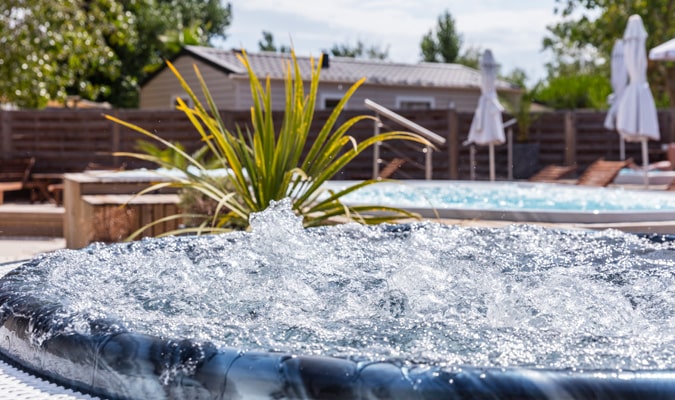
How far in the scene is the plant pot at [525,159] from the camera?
16.1 m

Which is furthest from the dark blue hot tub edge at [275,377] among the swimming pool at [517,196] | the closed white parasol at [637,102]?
the closed white parasol at [637,102]

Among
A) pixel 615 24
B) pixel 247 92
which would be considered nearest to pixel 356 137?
pixel 247 92

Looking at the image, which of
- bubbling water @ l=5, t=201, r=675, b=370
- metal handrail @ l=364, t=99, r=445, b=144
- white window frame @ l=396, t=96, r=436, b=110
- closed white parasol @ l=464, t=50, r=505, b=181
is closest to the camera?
bubbling water @ l=5, t=201, r=675, b=370

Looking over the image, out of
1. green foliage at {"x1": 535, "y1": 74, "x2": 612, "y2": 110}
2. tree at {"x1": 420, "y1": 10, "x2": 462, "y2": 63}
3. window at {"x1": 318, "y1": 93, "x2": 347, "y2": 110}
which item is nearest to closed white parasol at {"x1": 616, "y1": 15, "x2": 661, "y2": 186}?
window at {"x1": 318, "y1": 93, "x2": 347, "y2": 110}

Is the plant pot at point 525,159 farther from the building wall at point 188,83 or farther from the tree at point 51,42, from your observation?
the tree at point 51,42

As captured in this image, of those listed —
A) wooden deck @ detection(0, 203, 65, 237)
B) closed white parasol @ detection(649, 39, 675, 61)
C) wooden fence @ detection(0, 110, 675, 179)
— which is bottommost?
wooden deck @ detection(0, 203, 65, 237)

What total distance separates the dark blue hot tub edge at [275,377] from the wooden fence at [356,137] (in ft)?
43.8

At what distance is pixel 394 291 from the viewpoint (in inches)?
120

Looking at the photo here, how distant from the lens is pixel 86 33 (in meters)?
16.6

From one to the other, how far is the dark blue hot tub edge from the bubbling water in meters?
0.08

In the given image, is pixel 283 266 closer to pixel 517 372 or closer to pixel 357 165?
pixel 517 372

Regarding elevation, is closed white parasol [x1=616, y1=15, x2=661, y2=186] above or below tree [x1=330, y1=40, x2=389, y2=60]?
below

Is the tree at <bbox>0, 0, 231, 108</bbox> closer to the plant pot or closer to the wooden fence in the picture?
the wooden fence

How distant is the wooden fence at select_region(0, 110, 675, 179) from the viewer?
15.7 metres
